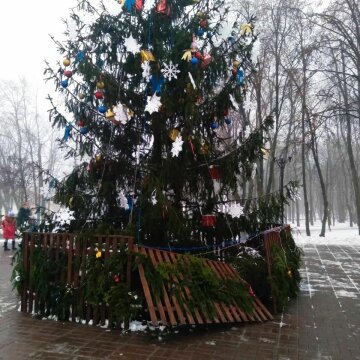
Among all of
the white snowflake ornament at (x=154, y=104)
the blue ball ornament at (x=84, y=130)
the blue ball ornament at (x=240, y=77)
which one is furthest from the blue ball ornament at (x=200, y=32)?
the blue ball ornament at (x=84, y=130)

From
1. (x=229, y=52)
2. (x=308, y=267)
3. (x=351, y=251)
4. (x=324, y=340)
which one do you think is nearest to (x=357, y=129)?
(x=351, y=251)

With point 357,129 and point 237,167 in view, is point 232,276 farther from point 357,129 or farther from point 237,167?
point 357,129

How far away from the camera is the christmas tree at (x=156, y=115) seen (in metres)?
6.66

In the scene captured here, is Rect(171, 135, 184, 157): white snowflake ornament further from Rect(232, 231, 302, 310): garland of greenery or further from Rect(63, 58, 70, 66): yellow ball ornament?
Rect(63, 58, 70, 66): yellow ball ornament

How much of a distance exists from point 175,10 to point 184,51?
42.3 inches

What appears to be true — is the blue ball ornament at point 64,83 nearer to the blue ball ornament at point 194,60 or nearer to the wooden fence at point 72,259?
the blue ball ornament at point 194,60

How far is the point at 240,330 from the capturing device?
5.51 metres

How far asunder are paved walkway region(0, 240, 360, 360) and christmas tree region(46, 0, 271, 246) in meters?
1.74

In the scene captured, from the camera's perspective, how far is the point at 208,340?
508cm

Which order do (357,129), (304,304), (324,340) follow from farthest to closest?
(357,129) → (304,304) → (324,340)

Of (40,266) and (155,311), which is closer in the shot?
(155,311)

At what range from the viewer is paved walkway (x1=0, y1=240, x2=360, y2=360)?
4594mm

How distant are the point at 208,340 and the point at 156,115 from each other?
3.72 metres

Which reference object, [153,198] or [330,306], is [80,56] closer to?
[153,198]
